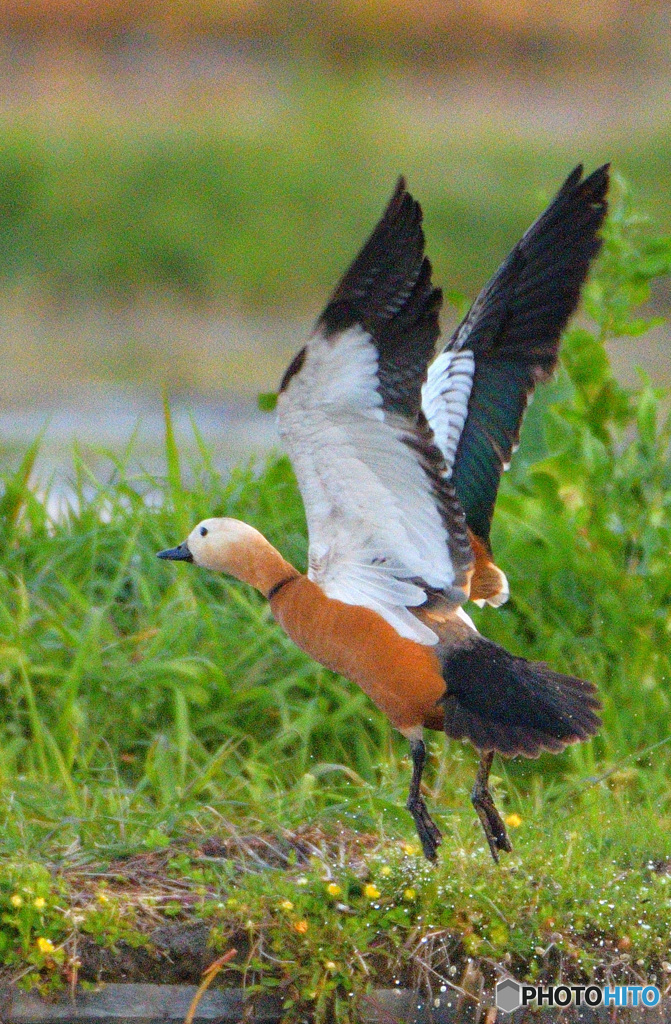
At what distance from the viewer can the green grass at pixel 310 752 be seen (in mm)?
3227

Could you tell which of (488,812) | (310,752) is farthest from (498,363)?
(310,752)

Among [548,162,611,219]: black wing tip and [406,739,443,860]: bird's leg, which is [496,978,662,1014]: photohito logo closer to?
[406,739,443,860]: bird's leg

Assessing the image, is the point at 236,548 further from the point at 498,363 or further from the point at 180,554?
the point at 498,363

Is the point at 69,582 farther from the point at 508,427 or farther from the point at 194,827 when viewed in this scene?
the point at 508,427

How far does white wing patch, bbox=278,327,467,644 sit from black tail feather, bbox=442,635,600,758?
0.40 ft


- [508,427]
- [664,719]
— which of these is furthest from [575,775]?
[508,427]

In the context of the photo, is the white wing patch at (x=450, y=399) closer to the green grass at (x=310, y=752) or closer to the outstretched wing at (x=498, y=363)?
the outstretched wing at (x=498, y=363)

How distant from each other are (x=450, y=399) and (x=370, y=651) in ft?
2.44

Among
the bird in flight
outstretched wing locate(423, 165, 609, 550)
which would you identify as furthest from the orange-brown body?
outstretched wing locate(423, 165, 609, 550)

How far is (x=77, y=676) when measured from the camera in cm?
447

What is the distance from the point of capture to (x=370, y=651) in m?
3.39

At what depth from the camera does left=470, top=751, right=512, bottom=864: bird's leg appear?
3.44 metres

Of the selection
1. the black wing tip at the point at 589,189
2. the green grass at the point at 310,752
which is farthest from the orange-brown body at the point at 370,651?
the black wing tip at the point at 589,189

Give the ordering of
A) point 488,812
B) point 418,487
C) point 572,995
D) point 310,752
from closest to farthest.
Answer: point 572,995 → point 418,487 → point 488,812 → point 310,752
